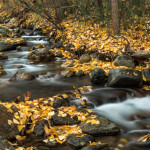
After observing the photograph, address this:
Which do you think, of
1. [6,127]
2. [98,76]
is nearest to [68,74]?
[98,76]

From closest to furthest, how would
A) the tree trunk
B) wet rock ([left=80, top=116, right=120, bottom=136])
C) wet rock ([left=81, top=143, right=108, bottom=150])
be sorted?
wet rock ([left=81, top=143, right=108, bottom=150])
wet rock ([left=80, top=116, right=120, bottom=136])
the tree trunk

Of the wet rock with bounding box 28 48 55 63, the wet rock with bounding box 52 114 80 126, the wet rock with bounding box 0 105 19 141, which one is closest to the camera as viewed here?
the wet rock with bounding box 0 105 19 141

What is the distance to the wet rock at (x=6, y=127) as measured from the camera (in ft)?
11.0

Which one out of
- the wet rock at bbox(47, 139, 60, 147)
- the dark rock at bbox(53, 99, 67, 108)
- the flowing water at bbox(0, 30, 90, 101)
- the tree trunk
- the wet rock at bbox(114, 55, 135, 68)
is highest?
the tree trunk

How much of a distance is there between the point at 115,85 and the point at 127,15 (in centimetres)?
519

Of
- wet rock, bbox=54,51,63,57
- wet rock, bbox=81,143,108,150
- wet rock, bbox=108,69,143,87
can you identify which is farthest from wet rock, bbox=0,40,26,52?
wet rock, bbox=81,143,108,150

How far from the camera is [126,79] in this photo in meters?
5.70

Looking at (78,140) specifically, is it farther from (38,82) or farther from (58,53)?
(58,53)

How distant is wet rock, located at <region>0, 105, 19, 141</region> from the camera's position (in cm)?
336

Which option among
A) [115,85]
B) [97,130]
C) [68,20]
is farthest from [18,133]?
[68,20]

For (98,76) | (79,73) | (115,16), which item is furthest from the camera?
(115,16)

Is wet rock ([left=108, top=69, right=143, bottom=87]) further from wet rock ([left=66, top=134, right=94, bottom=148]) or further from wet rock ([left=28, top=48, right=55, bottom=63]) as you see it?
wet rock ([left=28, top=48, right=55, bottom=63])

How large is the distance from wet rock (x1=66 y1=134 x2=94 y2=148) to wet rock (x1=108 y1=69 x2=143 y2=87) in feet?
9.00

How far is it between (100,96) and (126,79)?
0.97 meters
